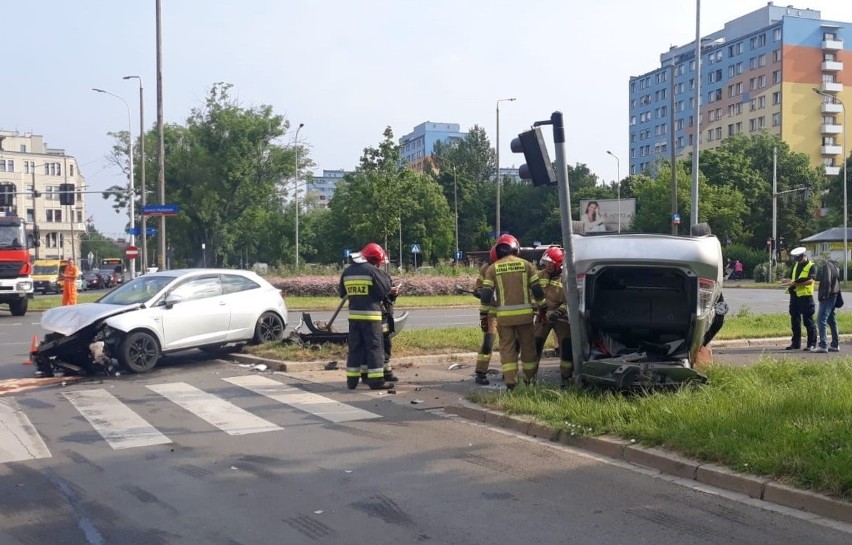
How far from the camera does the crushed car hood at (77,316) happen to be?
1268 centimetres

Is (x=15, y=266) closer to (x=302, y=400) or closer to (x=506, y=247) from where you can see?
(x=302, y=400)

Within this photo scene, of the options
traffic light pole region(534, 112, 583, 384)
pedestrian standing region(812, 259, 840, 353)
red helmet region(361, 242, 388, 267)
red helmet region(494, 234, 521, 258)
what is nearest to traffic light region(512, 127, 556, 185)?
traffic light pole region(534, 112, 583, 384)

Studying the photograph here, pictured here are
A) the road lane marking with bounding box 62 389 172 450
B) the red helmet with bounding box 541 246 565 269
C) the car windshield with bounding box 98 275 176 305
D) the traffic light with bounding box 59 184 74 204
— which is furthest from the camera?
the traffic light with bounding box 59 184 74 204

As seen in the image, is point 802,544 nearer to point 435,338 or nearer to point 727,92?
point 435,338

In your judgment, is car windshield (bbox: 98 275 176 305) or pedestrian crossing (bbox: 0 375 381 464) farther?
car windshield (bbox: 98 275 176 305)

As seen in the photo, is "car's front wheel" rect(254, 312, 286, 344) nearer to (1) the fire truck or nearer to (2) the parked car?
(2) the parked car

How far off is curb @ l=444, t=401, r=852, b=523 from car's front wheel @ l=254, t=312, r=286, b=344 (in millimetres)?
6551

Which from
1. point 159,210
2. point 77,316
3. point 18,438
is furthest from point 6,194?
point 18,438

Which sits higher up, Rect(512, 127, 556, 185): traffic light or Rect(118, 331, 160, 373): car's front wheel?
Rect(512, 127, 556, 185): traffic light

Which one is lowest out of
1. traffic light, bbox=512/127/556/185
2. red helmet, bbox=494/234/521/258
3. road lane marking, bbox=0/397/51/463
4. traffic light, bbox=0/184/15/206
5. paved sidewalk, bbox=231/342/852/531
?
road lane marking, bbox=0/397/51/463

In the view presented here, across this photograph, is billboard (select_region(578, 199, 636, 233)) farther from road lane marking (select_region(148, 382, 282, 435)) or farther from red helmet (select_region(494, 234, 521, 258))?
road lane marking (select_region(148, 382, 282, 435))

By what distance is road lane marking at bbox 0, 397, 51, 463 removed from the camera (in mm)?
7933

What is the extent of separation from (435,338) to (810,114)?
84217mm

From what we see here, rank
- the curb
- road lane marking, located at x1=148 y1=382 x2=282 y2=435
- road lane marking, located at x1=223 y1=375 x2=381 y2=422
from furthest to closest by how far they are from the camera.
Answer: road lane marking, located at x1=223 y1=375 x2=381 y2=422 < road lane marking, located at x1=148 y1=382 x2=282 y2=435 < the curb
